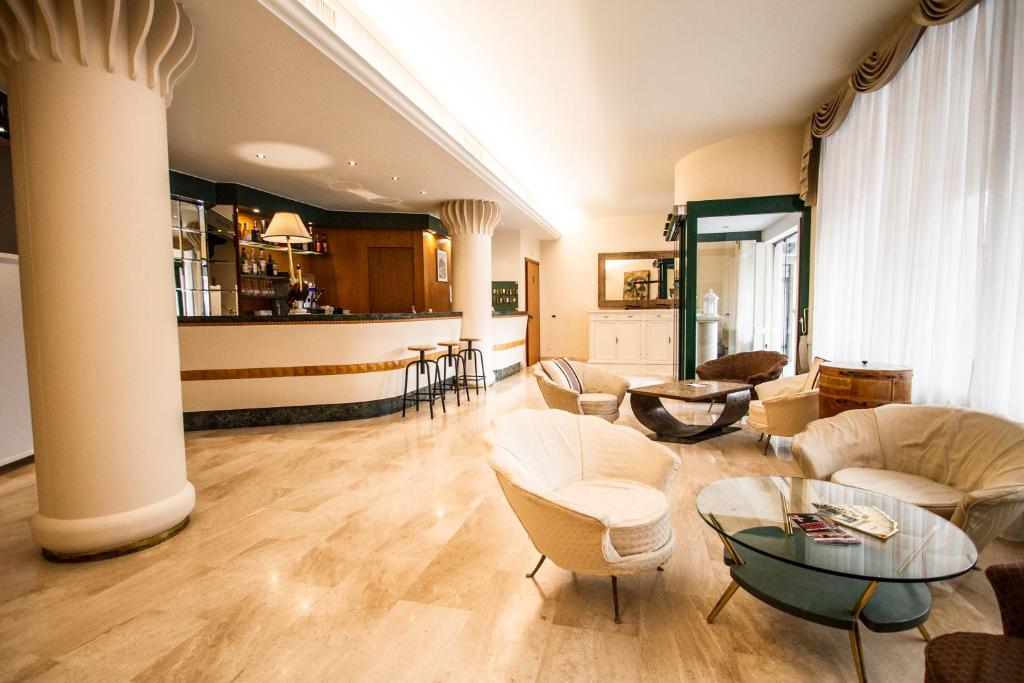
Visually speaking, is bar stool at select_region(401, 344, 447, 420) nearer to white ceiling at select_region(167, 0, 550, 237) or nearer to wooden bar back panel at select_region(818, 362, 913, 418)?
Answer: white ceiling at select_region(167, 0, 550, 237)

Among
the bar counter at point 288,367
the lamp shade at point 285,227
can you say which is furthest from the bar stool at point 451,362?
the lamp shade at point 285,227

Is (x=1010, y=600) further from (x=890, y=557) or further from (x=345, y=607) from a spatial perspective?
(x=345, y=607)

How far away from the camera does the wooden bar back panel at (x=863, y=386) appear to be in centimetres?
331

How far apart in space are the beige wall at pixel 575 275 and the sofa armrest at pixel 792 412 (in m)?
8.15

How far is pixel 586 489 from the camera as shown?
2521 mm

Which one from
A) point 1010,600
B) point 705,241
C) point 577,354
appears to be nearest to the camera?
point 1010,600

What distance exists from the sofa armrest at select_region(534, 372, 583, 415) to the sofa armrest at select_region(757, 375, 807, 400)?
1.90 meters

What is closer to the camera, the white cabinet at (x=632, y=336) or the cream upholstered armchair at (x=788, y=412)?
the cream upholstered armchair at (x=788, y=412)

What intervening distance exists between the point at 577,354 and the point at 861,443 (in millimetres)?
9597

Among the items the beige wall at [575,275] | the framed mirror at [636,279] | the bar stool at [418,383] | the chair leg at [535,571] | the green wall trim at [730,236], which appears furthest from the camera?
the beige wall at [575,275]

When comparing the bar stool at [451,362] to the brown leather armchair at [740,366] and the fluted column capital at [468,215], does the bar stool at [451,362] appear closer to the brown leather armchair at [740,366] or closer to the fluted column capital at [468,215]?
the fluted column capital at [468,215]

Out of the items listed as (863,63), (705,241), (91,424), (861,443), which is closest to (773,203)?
(705,241)

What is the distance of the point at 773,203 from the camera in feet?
20.6

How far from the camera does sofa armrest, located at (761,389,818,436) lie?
416 cm
